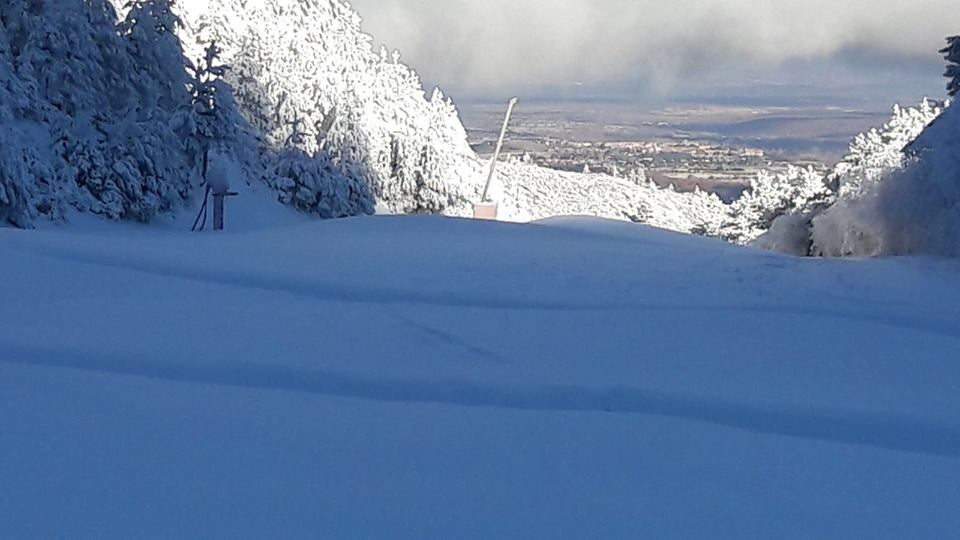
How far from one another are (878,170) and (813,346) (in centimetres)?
397

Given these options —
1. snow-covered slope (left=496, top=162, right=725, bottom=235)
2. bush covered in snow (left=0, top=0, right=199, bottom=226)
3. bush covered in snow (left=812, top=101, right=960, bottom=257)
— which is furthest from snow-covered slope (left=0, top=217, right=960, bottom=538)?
snow-covered slope (left=496, top=162, right=725, bottom=235)

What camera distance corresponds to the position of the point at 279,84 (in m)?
26.7

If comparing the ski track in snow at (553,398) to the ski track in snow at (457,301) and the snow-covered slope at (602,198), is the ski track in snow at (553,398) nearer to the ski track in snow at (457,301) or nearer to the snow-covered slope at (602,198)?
the ski track in snow at (457,301)

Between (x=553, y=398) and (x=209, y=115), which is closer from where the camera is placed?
(x=553, y=398)

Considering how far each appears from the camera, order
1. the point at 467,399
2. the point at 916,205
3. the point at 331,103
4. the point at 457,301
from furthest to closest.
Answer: the point at 331,103, the point at 916,205, the point at 457,301, the point at 467,399

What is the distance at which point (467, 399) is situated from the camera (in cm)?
409

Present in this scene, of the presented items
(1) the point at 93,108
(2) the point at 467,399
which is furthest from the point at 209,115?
(2) the point at 467,399

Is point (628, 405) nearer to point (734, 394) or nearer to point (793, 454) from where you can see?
point (734, 394)

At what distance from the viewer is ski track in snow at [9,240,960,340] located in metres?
5.70

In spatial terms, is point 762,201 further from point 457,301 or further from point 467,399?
point 467,399

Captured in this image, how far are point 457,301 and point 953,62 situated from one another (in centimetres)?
1024

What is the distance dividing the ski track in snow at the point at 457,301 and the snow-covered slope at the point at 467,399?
3 centimetres

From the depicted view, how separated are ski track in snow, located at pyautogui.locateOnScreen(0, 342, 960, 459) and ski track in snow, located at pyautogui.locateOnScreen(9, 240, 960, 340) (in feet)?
5.42

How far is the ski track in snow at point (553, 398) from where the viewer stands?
3811 millimetres
